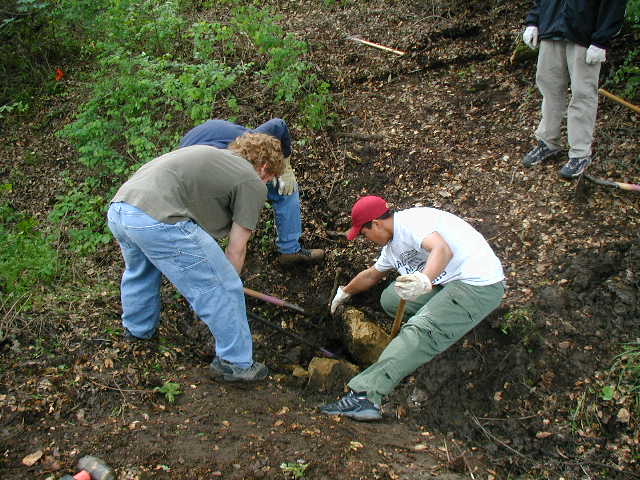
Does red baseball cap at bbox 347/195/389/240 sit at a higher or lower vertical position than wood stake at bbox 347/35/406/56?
lower

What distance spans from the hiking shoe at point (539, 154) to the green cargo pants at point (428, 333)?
2036 millimetres

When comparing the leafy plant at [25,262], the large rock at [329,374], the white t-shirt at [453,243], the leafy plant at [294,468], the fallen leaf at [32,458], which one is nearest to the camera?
the fallen leaf at [32,458]

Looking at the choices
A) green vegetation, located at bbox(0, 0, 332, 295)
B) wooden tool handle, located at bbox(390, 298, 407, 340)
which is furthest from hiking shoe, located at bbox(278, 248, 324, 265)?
wooden tool handle, located at bbox(390, 298, 407, 340)

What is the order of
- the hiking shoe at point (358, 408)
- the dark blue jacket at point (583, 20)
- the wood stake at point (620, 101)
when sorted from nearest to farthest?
the hiking shoe at point (358, 408)
the dark blue jacket at point (583, 20)
the wood stake at point (620, 101)

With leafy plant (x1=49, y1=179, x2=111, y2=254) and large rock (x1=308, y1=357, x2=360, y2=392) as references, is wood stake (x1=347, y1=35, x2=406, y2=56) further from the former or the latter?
large rock (x1=308, y1=357, x2=360, y2=392)

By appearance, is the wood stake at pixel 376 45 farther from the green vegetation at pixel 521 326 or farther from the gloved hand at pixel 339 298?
the green vegetation at pixel 521 326

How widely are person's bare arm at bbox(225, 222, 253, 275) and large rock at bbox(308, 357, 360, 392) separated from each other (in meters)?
1.13

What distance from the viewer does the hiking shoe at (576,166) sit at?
4480 mm

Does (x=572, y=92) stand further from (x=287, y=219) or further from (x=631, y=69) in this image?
(x=287, y=219)

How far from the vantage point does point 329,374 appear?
3.77 metres

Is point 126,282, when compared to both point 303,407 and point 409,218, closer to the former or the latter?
point 303,407

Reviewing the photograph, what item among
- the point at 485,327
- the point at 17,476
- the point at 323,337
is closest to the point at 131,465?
the point at 17,476

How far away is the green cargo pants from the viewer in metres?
3.13

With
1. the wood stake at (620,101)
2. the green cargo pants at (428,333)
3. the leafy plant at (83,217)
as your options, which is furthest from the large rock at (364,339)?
the wood stake at (620,101)
